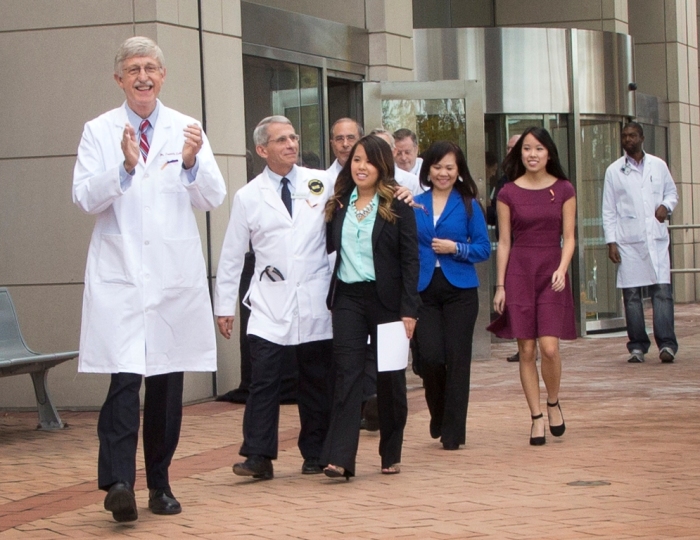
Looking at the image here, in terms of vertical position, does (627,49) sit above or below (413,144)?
above

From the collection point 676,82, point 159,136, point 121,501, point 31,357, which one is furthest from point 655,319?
point 676,82

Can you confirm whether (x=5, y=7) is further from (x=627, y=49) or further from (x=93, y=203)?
(x=627, y=49)

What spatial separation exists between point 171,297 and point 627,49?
11.8 meters

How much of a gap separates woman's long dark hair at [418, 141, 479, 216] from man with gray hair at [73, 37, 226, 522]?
222cm

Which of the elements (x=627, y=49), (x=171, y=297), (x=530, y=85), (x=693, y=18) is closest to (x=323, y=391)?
(x=171, y=297)

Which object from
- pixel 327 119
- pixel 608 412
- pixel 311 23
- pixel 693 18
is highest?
pixel 693 18

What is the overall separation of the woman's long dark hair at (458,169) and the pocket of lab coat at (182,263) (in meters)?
2.31

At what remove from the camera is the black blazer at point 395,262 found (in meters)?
7.15

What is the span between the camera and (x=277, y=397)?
283 inches

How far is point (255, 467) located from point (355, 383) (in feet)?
2.18

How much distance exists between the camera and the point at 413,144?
10.6 meters

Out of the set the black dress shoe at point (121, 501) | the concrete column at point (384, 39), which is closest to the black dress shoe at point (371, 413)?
the black dress shoe at point (121, 501)

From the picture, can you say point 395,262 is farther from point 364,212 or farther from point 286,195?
point 286,195

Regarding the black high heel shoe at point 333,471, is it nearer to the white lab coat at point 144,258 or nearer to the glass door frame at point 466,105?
the white lab coat at point 144,258
